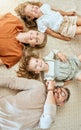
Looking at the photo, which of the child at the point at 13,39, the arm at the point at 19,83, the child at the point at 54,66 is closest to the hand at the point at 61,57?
the child at the point at 54,66

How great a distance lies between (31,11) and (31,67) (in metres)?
0.41

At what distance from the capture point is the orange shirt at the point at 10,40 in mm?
1823

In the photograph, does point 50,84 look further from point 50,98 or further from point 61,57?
point 61,57

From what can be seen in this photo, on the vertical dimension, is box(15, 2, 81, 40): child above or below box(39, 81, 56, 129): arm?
above

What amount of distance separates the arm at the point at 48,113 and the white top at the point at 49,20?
0.48 m

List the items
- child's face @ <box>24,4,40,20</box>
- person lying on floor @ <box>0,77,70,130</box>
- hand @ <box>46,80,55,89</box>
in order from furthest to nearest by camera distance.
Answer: child's face @ <box>24,4,40,20</box> < hand @ <box>46,80,55,89</box> < person lying on floor @ <box>0,77,70,130</box>

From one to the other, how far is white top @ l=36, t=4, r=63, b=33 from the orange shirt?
14cm

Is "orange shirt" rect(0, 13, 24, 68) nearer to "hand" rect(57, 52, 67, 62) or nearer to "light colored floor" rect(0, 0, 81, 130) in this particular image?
"light colored floor" rect(0, 0, 81, 130)

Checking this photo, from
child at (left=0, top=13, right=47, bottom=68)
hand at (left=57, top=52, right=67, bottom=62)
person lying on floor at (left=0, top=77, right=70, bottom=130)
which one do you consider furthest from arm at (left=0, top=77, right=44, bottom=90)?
hand at (left=57, top=52, right=67, bottom=62)

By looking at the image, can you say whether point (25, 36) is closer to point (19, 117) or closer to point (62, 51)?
point (62, 51)

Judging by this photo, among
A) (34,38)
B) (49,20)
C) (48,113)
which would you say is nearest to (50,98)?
(48,113)

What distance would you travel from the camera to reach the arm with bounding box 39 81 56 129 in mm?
1731

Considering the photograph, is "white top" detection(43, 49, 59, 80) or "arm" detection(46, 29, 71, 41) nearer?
"white top" detection(43, 49, 59, 80)

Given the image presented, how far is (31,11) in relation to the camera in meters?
1.97
